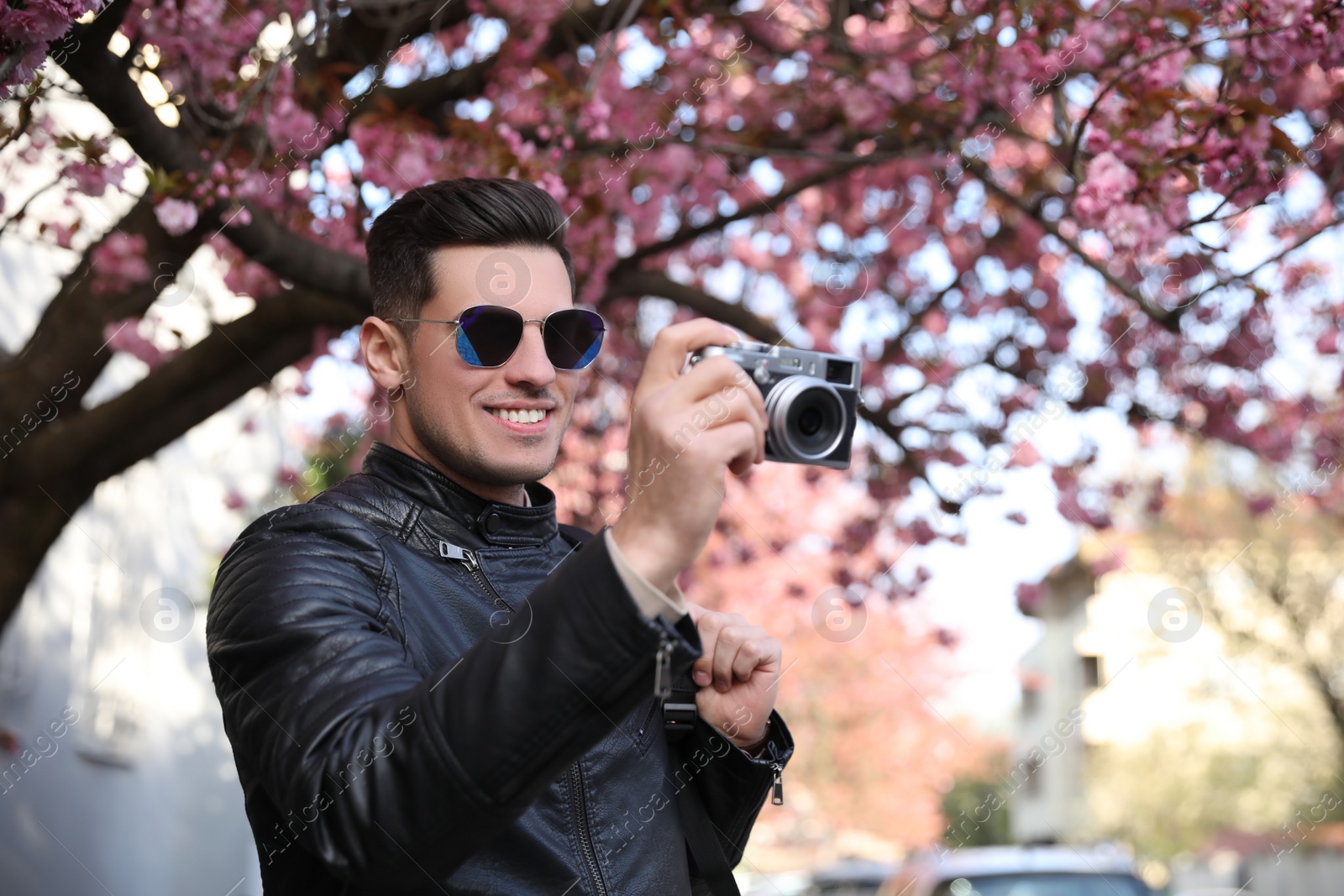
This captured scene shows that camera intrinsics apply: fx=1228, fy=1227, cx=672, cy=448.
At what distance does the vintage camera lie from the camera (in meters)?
1.53

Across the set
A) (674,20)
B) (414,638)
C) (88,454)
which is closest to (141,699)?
(88,454)

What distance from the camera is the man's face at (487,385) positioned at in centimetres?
183

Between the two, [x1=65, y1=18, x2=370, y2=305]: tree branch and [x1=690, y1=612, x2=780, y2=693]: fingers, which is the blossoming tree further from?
[x1=690, y1=612, x2=780, y2=693]: fingers

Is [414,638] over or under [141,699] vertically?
over

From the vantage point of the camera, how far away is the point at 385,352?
2.00m

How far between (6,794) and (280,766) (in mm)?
6636

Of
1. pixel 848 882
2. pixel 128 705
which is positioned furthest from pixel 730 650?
pixel 848 882

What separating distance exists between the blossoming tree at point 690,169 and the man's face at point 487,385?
97 cm

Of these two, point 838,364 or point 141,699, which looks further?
point 141,699

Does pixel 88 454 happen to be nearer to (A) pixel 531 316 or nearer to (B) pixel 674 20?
(B) pixel 674 20

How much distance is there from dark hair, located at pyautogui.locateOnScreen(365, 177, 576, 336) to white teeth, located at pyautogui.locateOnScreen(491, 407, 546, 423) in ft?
0.70

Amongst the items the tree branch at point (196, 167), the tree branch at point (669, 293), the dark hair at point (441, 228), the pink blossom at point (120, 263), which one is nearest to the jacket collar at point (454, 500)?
the dark hair at point (441, 228)

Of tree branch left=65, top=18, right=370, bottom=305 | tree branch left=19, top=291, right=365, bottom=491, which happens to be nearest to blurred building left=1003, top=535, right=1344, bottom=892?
tree branch left=19, top=291, right=365, bottom=491

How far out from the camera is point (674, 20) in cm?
498
